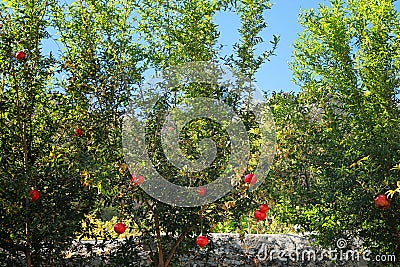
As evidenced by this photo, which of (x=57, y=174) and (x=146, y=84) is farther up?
(x=146, y=84)

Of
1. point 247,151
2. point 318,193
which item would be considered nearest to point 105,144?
point 247,151

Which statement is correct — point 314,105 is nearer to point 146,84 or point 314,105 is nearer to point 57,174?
point 146,84

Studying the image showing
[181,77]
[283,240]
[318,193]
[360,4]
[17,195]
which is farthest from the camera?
[283,240]

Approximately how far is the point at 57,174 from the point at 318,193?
78.4 inches

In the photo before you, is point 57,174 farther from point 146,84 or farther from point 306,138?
point 306,138

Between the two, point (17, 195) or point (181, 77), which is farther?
point (181, 77)

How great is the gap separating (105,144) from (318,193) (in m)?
1.70

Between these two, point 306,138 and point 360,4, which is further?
point 360,4

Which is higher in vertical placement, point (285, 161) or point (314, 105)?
point (314, 105)

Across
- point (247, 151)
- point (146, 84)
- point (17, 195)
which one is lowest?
point (17, 195)

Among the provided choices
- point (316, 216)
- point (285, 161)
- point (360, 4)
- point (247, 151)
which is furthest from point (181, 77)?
point (360, 4)

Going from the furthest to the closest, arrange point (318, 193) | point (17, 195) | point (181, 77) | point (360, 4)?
point (360, 4), point (318, 193), point (181, 77), point (17, 195)

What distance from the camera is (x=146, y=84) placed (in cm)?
365

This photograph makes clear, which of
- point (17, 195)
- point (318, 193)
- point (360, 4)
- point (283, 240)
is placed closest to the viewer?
point (17, 195)
